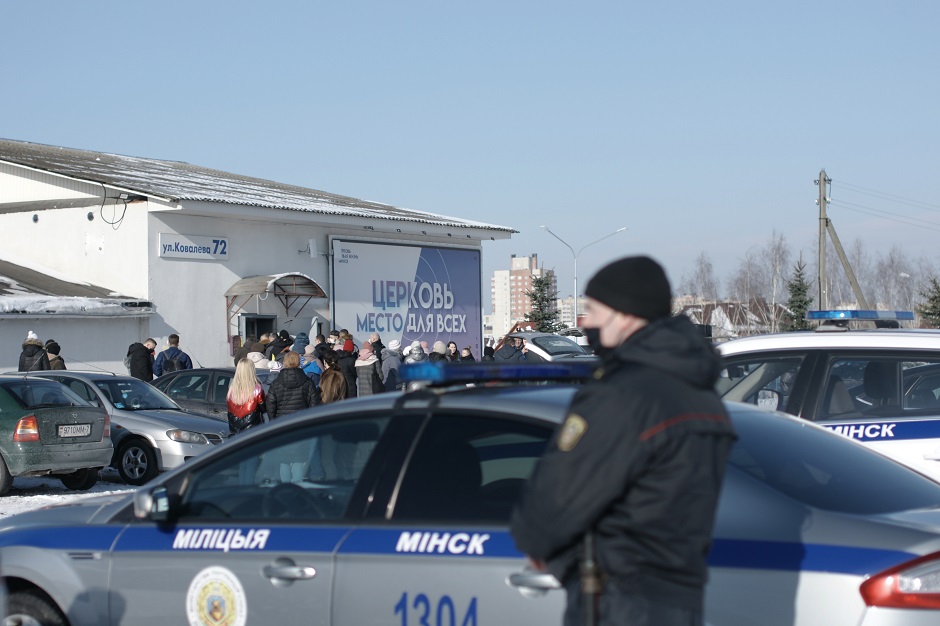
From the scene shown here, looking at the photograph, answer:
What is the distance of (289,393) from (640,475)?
951cm

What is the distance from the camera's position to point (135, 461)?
14258 mm

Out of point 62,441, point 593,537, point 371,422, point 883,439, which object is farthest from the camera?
point 62,441

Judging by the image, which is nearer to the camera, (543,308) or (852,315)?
(852,315)

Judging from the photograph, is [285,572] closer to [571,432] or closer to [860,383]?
[571,432]

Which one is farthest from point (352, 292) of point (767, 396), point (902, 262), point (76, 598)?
point (902, 262)

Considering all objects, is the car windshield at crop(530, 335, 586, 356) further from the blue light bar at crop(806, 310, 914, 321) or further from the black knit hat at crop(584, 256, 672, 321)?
the black knit hat at crop(584, 256, 672, 321)

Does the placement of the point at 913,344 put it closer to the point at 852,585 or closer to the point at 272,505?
the point at 852,585

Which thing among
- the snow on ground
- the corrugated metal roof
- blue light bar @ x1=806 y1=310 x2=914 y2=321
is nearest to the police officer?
blue light bar @ x1=806 y1=310 x2=914 y2=321

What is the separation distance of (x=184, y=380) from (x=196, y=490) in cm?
1348

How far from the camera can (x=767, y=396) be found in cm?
725

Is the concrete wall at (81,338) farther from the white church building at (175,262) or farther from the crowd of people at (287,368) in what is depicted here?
the crowd of people at (287,368)

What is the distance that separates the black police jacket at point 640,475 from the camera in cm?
281

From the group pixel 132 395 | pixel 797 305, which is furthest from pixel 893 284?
pixel 132 395

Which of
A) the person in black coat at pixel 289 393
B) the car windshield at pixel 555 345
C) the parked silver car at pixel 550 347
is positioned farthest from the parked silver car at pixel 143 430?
the car windshield at pixel 555 345
